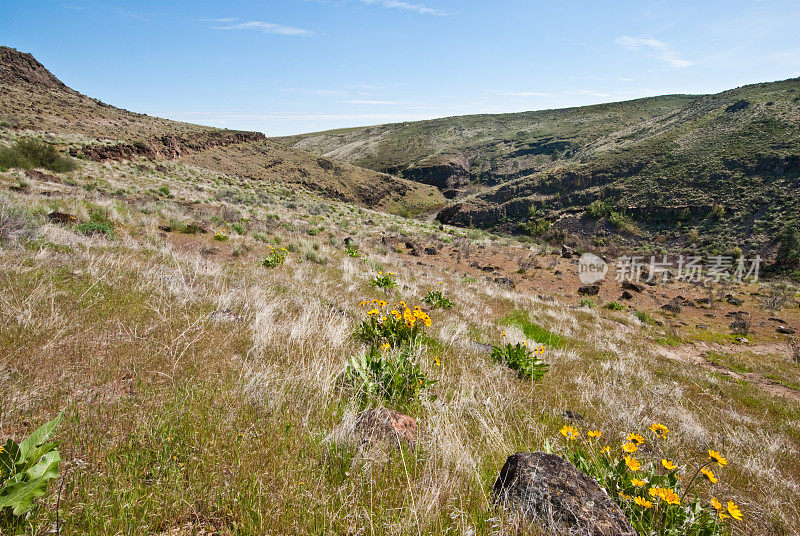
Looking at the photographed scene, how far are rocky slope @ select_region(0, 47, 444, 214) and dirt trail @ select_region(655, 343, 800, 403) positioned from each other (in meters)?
37.7

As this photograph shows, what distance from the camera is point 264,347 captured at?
3303 millimetres

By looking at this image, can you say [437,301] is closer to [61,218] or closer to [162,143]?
[61,218]

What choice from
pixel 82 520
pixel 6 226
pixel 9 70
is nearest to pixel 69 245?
pixel 6 226

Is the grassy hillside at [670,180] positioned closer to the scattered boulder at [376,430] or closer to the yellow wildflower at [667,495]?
the yellow wildflower at [667,495]

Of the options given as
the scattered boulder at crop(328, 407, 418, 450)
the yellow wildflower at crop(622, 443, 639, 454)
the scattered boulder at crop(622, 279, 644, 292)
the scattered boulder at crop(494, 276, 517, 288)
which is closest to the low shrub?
the scattered boulder at crop(328, 407, 418, 450)

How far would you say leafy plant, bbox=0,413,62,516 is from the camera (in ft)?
4.10

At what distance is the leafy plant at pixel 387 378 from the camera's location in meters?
2.90

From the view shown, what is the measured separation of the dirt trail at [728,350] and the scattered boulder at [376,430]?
939 centimetres

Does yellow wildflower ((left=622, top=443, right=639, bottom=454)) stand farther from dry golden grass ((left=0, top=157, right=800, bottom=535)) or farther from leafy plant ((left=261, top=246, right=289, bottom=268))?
leafy plant ((left=261, top=246, right=289, bottom=268))

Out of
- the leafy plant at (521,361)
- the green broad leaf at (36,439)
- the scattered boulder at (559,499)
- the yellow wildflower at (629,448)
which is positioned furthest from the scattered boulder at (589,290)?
the green broad leaf at (36,439)

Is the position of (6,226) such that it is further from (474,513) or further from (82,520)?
(474,513)

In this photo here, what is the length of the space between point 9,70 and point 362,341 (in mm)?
86977

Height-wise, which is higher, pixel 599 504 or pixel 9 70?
pixel 9 70

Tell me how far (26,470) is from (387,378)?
85.8 inches
